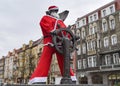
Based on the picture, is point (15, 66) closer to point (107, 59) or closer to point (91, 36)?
point (91, 36)

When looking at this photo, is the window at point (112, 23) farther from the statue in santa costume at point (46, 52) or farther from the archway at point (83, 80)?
the statue in santa costume at point (46, 52)

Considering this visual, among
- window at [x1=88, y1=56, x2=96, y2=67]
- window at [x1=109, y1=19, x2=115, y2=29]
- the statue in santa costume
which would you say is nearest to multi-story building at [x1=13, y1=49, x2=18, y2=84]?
window at [x1=88, y1=56, x2=96, y2=67]

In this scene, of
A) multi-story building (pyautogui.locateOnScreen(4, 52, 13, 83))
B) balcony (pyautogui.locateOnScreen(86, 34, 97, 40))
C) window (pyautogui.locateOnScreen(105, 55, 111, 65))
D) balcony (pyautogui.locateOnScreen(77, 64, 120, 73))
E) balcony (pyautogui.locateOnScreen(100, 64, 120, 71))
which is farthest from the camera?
multi-story building (pyautogui.locateOnScreen(4, 52, 13, 83))

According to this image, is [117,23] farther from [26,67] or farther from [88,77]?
[26,67]

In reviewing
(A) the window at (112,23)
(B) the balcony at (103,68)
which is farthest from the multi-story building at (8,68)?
(A) the window at (112,23)

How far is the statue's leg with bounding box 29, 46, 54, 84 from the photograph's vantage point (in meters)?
8.30

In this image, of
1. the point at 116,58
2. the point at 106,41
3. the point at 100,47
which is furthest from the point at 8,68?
the point at 116,58

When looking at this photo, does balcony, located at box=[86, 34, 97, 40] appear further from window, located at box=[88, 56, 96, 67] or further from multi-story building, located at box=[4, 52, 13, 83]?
multi-story building, located at box=[4, 52, 13, 83]

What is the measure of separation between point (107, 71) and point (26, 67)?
27.3 meters

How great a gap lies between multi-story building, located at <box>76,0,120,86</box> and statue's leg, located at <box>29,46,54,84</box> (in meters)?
20.7

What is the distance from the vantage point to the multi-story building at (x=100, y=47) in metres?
29.7

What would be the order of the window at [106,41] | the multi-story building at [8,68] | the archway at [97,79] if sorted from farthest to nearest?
1. the multi-story building at [8,68]
2. the archway at [97,79]
3. the window at [106,41]

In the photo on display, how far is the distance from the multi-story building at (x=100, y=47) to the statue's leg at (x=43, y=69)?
20.7 m

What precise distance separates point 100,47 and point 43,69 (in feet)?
80.8
